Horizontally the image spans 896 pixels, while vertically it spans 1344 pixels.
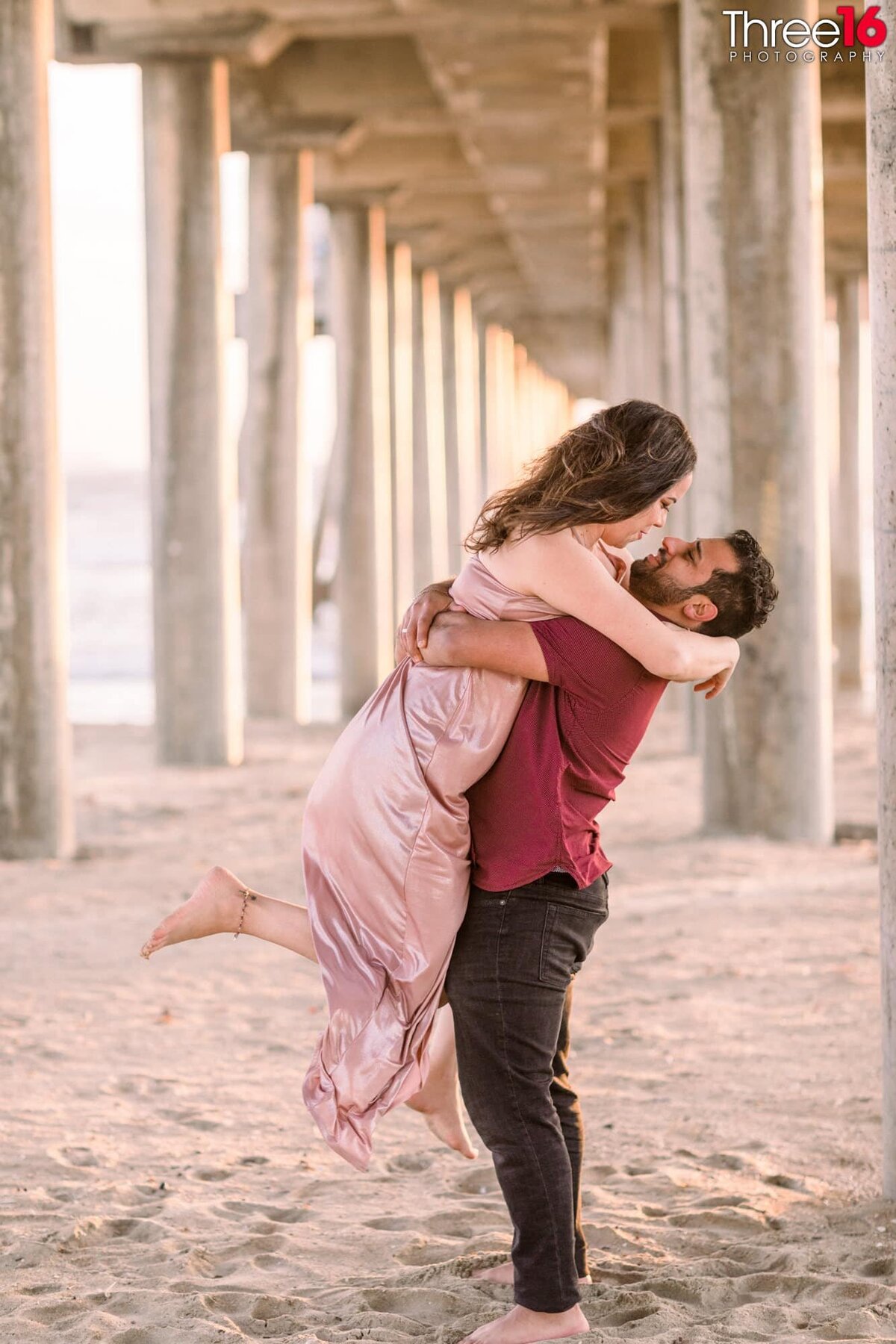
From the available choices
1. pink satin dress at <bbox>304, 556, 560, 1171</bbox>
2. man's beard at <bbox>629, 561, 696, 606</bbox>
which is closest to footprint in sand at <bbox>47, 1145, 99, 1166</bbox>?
pink satin dress at <bbox>304, 556, 560, 1171</bbox>

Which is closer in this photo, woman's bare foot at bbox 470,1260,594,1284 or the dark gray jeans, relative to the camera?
the dark gray jeans

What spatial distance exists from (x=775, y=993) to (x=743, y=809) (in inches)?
134

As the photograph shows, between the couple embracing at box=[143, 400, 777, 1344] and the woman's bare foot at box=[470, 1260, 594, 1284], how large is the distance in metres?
0.40

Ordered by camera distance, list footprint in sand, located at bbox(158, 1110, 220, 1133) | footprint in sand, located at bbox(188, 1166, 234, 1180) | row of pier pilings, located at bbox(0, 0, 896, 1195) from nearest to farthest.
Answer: footprint in sand, located at bbox(188, 1166, 234, 1180)
footprint in sand, located at bbox(158, 1110, 220, 1133)
row of pier pilings, located at bbox(0, 0, 896, 1195)

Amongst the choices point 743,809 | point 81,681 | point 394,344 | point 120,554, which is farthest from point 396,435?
point 120,554

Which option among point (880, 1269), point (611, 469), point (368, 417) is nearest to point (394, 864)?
point (611, 469)

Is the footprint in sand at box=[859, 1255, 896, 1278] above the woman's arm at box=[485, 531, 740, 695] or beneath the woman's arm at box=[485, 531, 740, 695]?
beneath

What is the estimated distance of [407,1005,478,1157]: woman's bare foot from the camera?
3.83 metres

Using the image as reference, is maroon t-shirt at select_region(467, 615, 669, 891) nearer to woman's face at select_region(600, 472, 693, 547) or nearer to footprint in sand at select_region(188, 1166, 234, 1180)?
woman's face at select_region(600, 472, 693, 547)

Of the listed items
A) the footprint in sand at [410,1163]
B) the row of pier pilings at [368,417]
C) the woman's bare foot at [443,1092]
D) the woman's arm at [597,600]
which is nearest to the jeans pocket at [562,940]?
the woman's bare foot at [443,1092]

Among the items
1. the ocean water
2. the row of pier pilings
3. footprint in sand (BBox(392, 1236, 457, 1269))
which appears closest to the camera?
footprint in sand (BBox(392, 1236, 457, 1269))

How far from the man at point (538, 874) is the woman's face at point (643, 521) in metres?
0.08

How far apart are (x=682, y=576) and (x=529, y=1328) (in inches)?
64.1

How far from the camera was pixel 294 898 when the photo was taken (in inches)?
346
